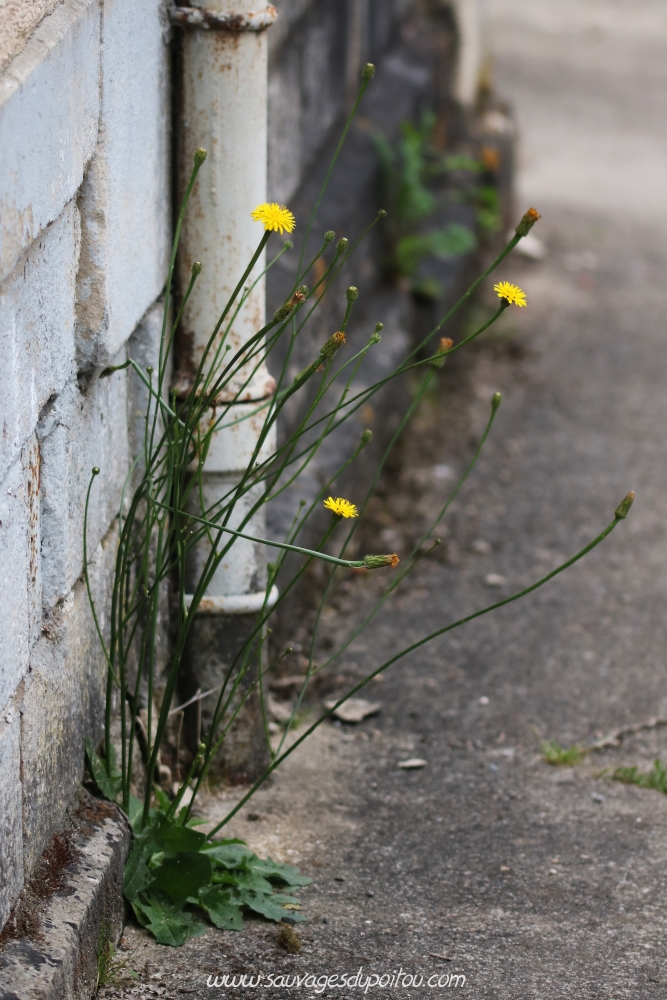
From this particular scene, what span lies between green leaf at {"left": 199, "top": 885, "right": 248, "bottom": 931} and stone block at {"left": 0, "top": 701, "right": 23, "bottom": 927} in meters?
0.43

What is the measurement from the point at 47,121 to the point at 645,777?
1821 mm

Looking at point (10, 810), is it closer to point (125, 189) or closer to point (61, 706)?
point (61, 706)

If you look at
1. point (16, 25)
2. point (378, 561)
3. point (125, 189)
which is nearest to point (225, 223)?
point (125, 189)

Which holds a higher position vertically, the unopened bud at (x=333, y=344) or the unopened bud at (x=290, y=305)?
the unopened bud at (x=290, y=305)

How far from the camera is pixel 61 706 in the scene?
1815 millimetres

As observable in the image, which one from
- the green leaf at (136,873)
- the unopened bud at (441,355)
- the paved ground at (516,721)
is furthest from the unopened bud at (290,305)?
the paved ground at (516,721)

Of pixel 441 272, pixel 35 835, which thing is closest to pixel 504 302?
pixel 35 835

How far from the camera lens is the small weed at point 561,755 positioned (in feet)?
8.64

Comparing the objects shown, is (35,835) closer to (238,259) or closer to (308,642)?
(238,259)

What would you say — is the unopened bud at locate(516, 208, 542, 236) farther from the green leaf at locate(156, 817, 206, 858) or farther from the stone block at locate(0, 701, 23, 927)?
the green leaf at locate(156, 817, 206, 858)

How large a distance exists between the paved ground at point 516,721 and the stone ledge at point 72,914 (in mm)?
130

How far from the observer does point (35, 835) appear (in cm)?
171

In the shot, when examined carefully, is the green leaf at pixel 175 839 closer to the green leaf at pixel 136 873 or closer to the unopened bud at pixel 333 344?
the green leaf at pixel 136 873

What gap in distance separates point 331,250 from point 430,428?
101 cm
